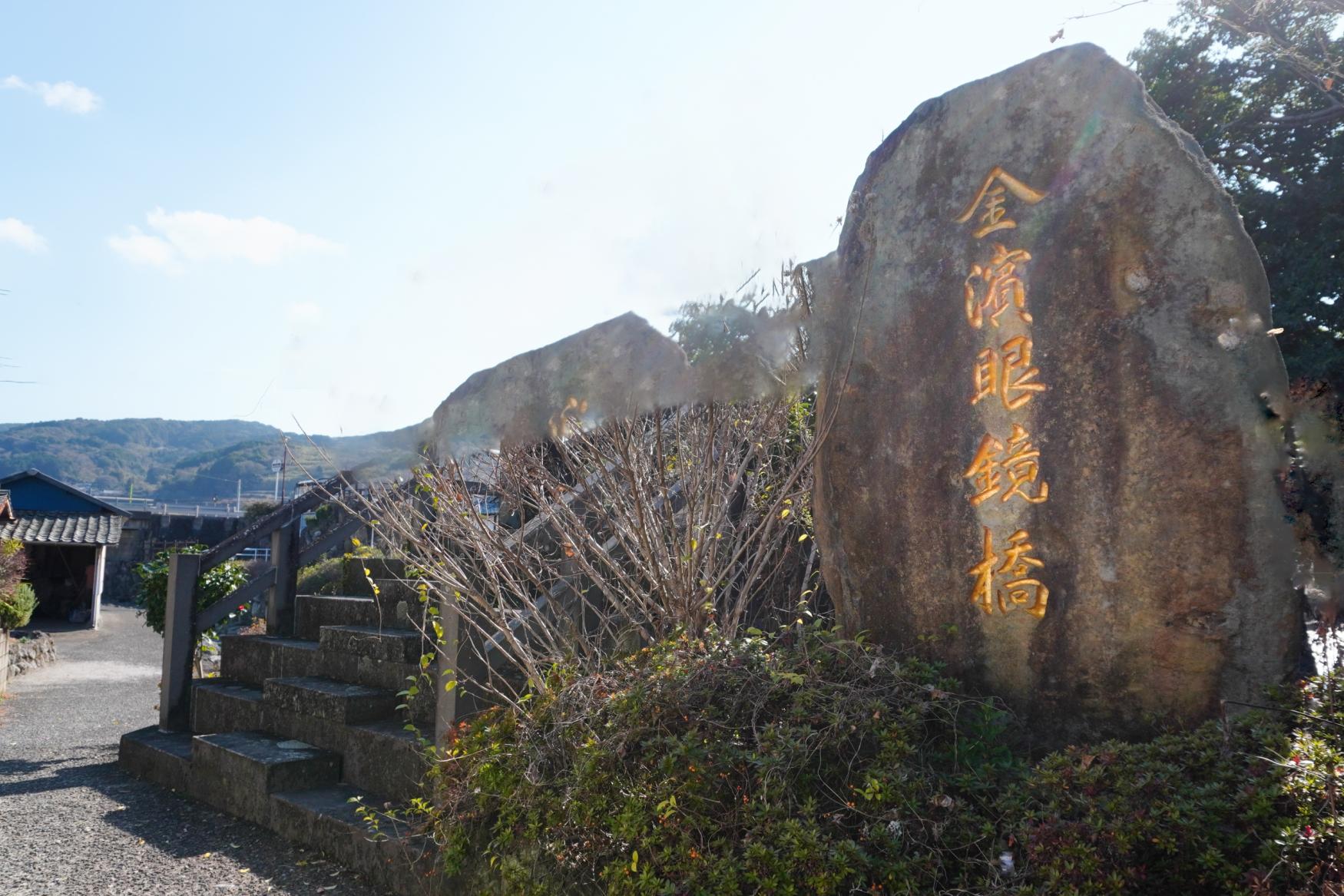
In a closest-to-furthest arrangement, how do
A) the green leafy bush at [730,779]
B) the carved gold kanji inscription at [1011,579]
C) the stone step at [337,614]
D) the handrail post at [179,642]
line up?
the green leafy bush at [730,779] → the carved gold kanji inscription at [1011,579] → the stone step at [337,614] → the handrail post at [179,642]

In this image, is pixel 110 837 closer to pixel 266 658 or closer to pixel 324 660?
pixel 324 660

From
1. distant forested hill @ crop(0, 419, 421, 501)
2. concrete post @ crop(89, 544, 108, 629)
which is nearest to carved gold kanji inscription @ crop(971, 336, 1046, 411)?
concrete post @ crop(89, 544, 108, 629)

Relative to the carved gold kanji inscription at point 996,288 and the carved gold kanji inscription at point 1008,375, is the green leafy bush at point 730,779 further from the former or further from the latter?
the carved gold kanji inscription at point 996,288

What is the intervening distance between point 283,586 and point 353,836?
3.58 meters

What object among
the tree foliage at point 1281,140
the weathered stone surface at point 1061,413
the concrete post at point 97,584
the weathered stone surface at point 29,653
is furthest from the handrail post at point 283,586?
the concrete post at point 97,584

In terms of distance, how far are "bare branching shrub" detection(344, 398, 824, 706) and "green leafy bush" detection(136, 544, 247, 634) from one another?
5355 mm

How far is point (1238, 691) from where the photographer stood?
3.17 meters

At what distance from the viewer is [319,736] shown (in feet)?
18.4

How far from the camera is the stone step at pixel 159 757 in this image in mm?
6133

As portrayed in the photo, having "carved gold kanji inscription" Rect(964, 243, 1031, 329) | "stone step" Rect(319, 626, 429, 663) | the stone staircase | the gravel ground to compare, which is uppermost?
"carved gold kanji inscription" Rect(964, 243, 1031, 329)

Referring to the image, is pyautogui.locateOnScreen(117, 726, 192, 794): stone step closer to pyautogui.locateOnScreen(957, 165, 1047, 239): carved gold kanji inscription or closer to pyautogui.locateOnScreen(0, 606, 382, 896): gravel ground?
pyautogui.locateOnScreen(0, 606, 382, 896): gravel ground

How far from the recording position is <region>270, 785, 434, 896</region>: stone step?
13.6ft

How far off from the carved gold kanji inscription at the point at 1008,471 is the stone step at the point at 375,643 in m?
3.46

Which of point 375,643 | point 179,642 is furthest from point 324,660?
point 179,642
